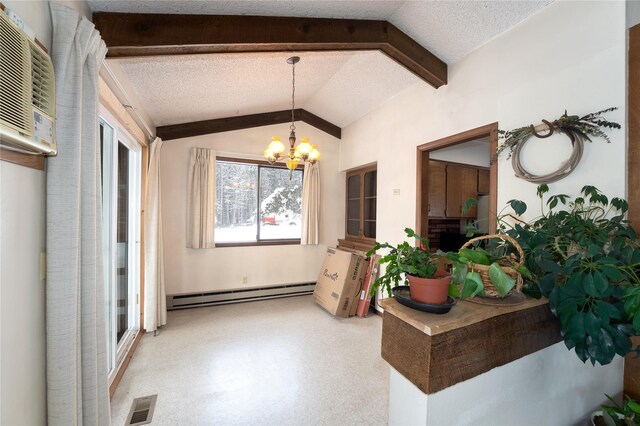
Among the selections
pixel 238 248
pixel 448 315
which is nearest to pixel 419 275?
pixel 448 315

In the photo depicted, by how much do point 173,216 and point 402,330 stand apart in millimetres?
3715

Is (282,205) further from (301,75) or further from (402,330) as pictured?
(402,330)

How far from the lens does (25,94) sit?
92 centimetres

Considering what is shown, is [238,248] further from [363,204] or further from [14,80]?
[14,80]

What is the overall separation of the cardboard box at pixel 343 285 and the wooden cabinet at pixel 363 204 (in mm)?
503

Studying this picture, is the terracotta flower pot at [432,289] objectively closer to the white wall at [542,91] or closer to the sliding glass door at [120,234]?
the white wall at [542,91]

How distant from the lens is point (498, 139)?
7.07ft

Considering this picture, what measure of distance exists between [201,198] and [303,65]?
2249mm

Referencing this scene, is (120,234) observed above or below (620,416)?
above

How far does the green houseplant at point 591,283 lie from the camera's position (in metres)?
0.99

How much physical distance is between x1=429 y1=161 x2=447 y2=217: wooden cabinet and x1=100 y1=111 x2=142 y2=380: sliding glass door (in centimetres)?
372

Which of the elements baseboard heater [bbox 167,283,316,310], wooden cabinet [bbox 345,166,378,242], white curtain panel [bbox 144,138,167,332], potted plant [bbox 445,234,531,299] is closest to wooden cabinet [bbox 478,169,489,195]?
wooden cabinet [bbox 345,166,378,242]

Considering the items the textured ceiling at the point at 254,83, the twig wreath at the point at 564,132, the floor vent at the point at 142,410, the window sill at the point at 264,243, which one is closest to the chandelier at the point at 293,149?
the textured ceiling at the point at 254,83

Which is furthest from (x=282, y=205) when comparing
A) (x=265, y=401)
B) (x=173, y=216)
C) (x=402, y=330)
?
(x=402, y=330)
